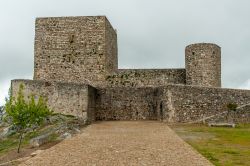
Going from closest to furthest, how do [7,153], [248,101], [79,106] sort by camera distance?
1. [7,153]
2. [79,106]
3. [248,101]

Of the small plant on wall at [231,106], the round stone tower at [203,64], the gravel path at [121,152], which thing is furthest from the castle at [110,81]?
the gravel path at [121,152]

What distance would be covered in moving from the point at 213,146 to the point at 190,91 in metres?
12.8

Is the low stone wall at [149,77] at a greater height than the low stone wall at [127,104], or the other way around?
the low stone wall at [149,77]

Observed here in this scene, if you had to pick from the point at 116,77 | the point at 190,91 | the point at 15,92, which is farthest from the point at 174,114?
the point at 15,92

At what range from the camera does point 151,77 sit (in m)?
36.4

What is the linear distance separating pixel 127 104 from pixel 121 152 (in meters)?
16.7

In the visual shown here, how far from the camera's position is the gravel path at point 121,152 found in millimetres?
13430

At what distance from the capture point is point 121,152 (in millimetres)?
15344

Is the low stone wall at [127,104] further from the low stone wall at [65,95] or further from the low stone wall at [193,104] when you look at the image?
the low stone wall at [65,95]

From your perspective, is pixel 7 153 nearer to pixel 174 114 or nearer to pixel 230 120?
pixel 174 114

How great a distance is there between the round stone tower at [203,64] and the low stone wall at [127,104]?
14.5ft

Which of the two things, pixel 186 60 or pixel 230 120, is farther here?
pixel 186 60

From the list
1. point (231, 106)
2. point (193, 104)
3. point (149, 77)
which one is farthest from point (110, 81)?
point (231, 106)

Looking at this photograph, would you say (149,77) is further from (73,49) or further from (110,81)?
(73,49)
